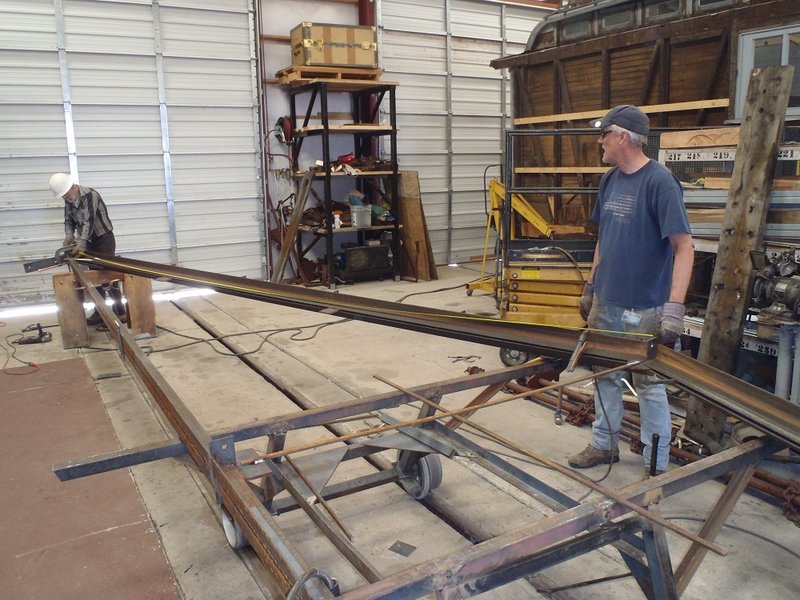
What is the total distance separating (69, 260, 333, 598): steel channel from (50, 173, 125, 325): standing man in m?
3.82

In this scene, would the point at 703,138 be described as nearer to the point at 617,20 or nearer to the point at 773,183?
the point at 773,183

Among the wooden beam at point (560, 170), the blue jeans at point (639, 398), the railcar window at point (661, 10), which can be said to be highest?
the railcar window at point (661, 10)

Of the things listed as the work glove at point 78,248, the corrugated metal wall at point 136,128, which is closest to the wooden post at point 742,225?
the work glove at point 78,248

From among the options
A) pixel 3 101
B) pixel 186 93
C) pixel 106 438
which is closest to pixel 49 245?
pixel 3 101

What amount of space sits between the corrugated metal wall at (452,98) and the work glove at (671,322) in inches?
326

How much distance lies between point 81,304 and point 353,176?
4.32 metres

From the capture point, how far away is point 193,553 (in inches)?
116

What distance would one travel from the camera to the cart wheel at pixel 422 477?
128 inches

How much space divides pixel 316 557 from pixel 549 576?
38.7 inches

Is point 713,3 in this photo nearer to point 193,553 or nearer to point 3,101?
point 193,553

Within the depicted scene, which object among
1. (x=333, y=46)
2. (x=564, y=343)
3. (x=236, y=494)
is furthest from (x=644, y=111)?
(x=236, y=494)

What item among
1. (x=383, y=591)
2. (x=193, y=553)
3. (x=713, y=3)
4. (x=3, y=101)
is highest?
(x=713, y=3)

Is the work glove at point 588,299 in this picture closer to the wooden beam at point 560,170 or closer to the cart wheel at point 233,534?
the cart wheel at point 233,534

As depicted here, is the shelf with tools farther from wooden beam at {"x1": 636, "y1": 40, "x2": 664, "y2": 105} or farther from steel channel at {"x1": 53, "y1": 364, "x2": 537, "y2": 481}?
steel channel at {"x1": 53, "y1": 364, "x2": 537, "y2": 481}
